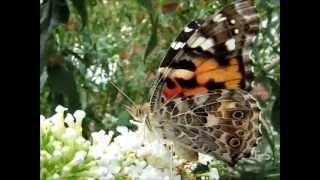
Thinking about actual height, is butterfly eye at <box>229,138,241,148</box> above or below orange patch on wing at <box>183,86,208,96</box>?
below

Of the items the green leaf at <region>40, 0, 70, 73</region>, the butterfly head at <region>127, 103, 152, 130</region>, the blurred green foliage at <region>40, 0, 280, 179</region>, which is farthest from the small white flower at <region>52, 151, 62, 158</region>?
the green leaf at <region>40, 0, 70, 73</region>

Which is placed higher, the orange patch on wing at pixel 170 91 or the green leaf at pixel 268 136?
the orange patch on wing at pixel 170 91

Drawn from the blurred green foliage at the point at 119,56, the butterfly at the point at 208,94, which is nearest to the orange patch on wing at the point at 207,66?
the butterfly at the point at 208,94

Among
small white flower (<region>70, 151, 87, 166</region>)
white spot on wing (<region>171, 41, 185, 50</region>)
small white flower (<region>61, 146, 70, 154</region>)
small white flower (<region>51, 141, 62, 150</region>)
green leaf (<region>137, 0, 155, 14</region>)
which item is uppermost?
green leaf (<region>137, 0, 155, 14</region>)

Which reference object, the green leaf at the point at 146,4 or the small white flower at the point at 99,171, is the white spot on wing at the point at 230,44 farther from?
the green leaf at the point at 146,4

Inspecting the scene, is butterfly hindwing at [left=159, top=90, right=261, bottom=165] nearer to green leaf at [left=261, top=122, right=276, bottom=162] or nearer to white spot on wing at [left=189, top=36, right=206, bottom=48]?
white spot on wing at [left=189, top=36, right=206, bottom=48]

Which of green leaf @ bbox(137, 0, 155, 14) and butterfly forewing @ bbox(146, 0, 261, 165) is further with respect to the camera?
green leaf @ bbox(137, 0, 155, 14)

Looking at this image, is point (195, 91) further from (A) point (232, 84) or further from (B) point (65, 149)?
(B) point (65, 149)
